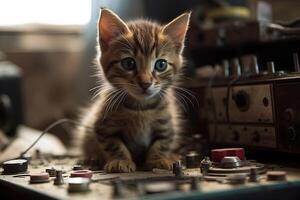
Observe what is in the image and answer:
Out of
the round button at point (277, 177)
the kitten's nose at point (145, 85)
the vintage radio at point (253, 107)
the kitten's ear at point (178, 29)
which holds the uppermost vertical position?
the kitten's ear at point (178, 29)

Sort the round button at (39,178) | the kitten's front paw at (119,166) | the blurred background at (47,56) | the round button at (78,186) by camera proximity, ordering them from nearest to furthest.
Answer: the round button at (78,186) → the round button at (39,178) → the kitten's front paw at (119,166) → the blurred background at (47,56)

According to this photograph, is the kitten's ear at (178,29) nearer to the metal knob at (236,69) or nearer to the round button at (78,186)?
the metal knob at (236,69)

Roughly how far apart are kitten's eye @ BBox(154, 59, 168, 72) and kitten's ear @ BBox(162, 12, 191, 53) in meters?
0.08

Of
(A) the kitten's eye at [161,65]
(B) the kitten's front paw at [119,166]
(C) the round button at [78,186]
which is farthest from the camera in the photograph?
(A) the kitten's eye at [161,65]

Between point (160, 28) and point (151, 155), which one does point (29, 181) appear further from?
point (160, 28)

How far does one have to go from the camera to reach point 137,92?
120cm

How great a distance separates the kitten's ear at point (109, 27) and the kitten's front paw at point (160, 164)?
1.08 feet

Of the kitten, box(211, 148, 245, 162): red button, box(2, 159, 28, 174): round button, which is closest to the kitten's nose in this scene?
the kitten

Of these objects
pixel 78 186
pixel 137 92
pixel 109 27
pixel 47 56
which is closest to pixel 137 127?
pixel 137 92

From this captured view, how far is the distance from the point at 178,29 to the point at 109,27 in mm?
185

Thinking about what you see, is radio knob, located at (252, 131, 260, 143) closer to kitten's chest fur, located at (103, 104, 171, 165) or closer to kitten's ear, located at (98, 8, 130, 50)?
kitten's chest fur, located at (103, 104, 171, 165)

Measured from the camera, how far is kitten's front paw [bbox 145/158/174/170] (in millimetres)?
1177

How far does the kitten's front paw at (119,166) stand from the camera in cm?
113

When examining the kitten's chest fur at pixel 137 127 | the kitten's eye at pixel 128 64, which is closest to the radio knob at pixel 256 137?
the kitten's chest fur at pixel 137 127
